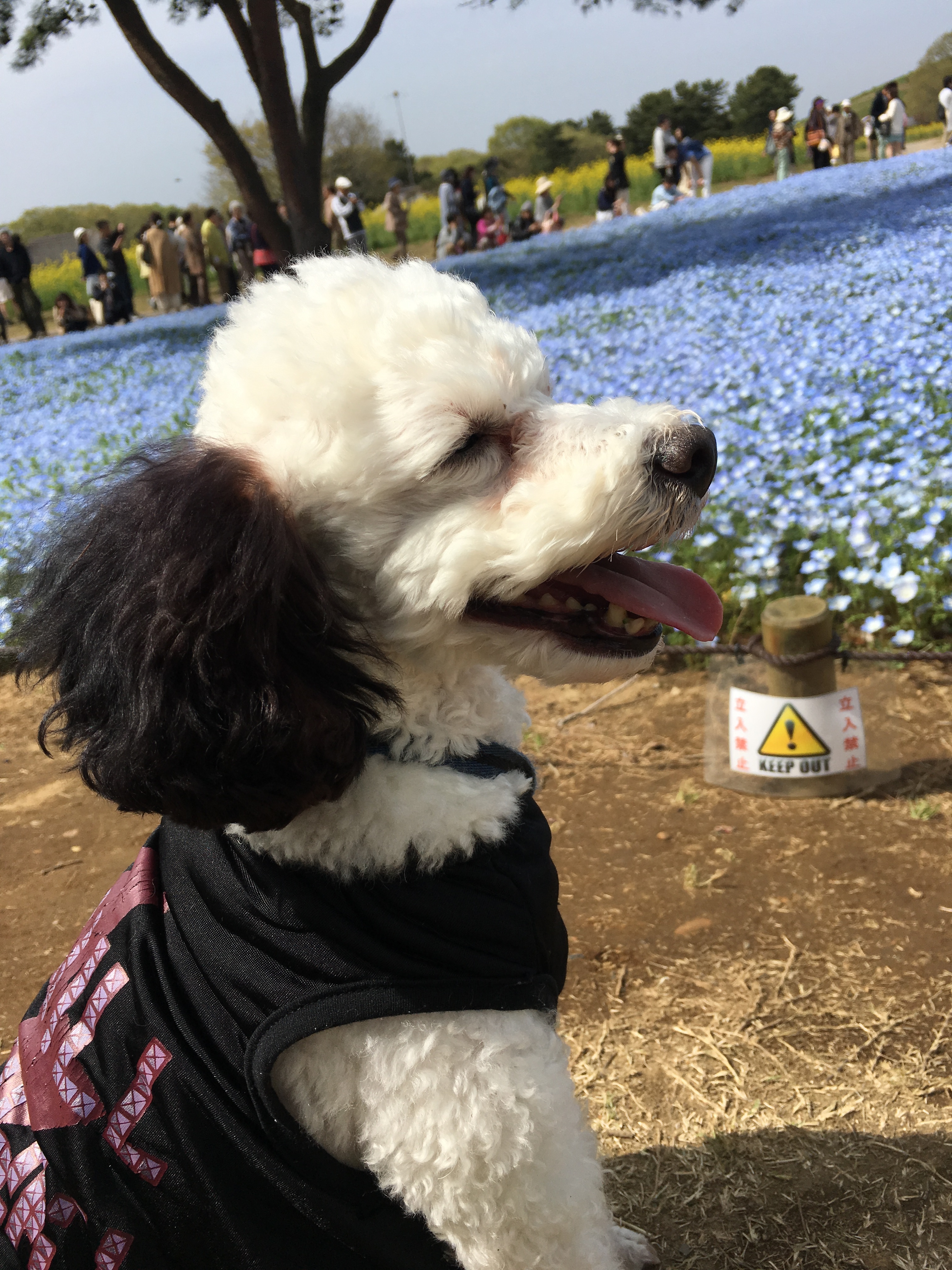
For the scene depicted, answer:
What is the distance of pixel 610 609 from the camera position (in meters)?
1.42

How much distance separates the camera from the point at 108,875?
3.09 metres

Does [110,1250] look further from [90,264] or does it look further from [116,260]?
[116,260]

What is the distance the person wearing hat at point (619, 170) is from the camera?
58.6 ft

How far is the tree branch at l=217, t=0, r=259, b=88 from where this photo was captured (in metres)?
10.4

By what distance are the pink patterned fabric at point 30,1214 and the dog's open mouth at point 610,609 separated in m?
0.88

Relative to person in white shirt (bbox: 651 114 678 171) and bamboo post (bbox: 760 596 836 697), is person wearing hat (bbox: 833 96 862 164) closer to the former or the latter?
person in white shirt (bbox: 651 114 678 171)

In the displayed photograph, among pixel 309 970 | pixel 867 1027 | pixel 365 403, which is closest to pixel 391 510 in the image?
pixel 365 403

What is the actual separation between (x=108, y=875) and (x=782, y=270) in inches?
267

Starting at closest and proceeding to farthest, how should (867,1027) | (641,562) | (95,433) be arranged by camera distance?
(641,562) → (867,1027) → (95,433)

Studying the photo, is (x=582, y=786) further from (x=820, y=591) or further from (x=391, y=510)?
(x=391, y=510)

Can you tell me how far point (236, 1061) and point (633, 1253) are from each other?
3.12ft

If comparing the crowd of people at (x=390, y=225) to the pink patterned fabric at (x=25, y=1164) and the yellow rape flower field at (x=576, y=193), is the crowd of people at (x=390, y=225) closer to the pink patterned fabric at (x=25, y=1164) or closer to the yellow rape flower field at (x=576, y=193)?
the yellow rape flower field at (x=576, y=193)

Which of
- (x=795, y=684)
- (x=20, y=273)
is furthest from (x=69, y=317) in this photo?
(x=795, y=684)

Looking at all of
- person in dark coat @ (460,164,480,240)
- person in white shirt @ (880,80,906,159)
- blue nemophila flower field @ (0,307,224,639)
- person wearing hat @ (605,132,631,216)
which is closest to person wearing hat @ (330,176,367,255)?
blue nemophila flower field @ (0,307,224,639)
